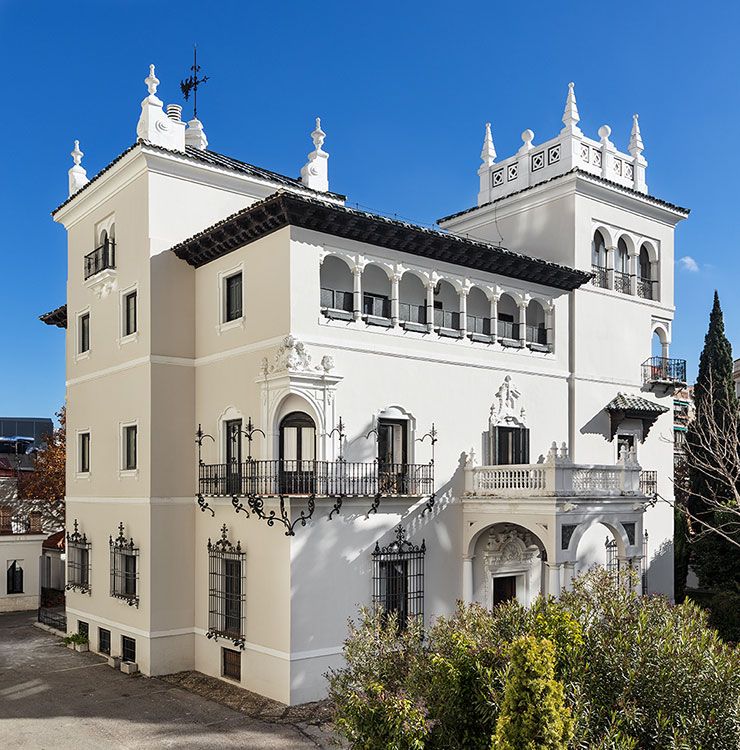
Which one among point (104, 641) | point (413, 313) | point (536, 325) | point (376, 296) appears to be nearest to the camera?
point (376, 296)

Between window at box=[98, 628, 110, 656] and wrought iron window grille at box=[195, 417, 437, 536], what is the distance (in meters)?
5.46

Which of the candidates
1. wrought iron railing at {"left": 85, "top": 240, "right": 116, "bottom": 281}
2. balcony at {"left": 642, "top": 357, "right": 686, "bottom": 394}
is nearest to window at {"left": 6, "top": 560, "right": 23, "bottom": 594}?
wrought iron railing at {"left": 85, "top": 240, "right": 116, "bottom": 281}

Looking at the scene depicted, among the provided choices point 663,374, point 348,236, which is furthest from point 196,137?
point 663,374

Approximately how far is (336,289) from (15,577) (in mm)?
19839

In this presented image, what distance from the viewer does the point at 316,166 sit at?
87.1 ft

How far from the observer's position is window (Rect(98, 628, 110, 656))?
24141 millimetres

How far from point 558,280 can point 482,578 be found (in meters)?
9.21

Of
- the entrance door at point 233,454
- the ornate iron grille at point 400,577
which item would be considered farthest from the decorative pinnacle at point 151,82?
the ornate iron grille at point 400,577

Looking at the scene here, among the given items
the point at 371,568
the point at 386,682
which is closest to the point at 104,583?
the point at 371,568

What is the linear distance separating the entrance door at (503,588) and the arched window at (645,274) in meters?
11.1

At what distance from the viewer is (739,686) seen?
973 centimetres

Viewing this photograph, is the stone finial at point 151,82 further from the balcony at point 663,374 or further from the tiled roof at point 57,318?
the balcony at point 663,374

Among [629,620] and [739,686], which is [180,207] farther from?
[739,686]

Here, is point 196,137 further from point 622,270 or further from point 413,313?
point 622,270
